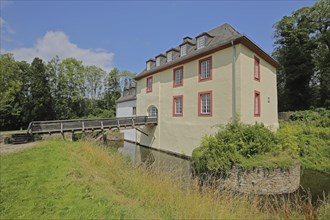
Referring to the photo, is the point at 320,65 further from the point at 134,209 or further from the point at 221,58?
the point at 134,209

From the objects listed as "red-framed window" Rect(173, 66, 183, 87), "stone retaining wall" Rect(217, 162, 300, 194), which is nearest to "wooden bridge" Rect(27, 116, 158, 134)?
"red-framed window" Rect(173, 66, 183, 87)

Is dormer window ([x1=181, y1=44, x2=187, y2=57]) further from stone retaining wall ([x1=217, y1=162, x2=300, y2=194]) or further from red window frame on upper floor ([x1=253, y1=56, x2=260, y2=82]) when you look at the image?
stone retaining wall ([x1=217, y1=162, x2=300, y2=194])

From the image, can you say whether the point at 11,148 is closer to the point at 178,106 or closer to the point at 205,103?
the point at 178,106

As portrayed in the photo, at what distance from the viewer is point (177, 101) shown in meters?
15.9

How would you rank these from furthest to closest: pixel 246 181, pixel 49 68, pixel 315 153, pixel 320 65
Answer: pixel 49 68
pixel 320 65
pixel 315 153
pixel 246 181

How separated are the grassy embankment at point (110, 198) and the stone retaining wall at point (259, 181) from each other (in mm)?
3245

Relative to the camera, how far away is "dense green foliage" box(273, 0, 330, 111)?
22281 millimetres

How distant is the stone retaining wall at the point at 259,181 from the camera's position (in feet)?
26.7

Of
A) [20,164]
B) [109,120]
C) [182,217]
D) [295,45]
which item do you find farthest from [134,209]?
[295,45]

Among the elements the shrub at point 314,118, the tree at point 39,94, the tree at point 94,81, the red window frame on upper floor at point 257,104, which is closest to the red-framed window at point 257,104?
the red window frame on upper floor at point 257,104

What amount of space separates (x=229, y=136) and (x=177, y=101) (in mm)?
7024

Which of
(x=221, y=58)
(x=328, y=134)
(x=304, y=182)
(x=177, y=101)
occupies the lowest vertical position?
(x=304, y=182)

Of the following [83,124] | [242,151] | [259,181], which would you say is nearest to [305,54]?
[242,151]

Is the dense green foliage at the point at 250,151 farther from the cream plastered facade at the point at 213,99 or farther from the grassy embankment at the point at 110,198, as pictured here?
the grassy embankment at the point at 110,198
